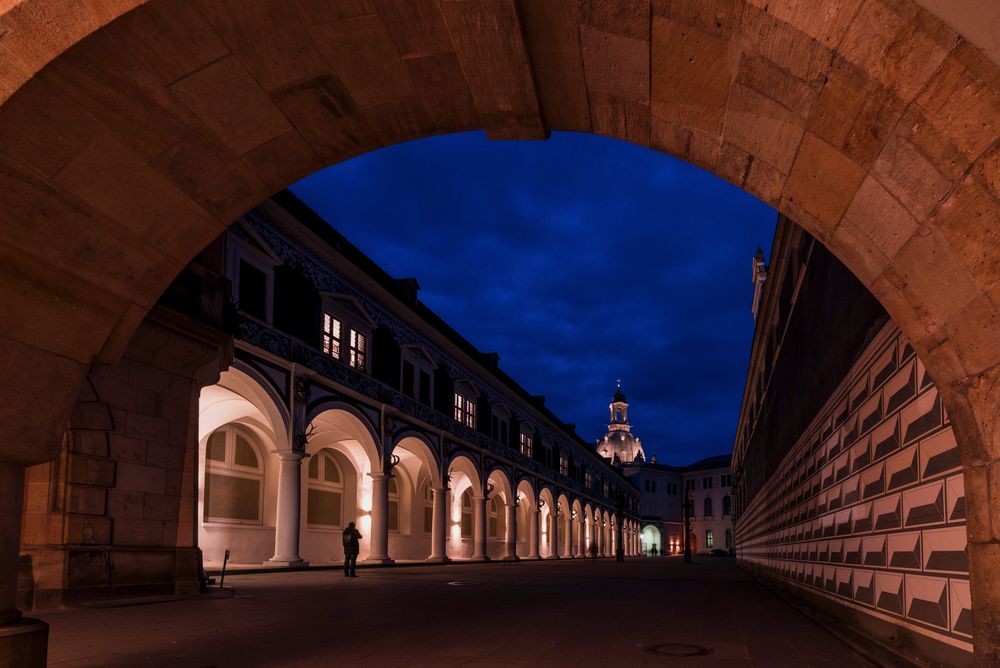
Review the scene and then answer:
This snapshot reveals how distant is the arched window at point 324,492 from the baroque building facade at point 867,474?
17.5 metres

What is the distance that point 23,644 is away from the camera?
14.8 ft

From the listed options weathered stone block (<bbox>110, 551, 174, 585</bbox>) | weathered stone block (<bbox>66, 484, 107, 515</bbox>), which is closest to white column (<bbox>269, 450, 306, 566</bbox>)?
weathered stone block (<bbox>110, 551, 174, 585</bbox>)

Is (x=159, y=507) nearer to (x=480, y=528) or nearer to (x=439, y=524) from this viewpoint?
(x=439, y=524)

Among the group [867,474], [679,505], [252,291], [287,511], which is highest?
[252,291]

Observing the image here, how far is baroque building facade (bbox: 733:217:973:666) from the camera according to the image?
5066mm

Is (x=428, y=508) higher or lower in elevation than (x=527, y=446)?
lower

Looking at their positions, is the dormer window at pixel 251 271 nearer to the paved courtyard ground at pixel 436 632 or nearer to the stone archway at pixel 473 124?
the paved courtyard ground at pixel 436 632

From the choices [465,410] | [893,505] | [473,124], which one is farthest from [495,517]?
[473,124]

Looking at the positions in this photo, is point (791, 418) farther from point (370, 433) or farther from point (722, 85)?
point (370, 433)

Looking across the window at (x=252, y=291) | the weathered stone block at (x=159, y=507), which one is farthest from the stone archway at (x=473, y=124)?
the window at (x=252, y=291)

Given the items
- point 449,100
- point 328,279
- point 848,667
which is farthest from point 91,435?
point 328,279

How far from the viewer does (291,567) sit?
2147cm

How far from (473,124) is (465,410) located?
3163cm

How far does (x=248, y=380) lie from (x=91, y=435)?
31.4ft
